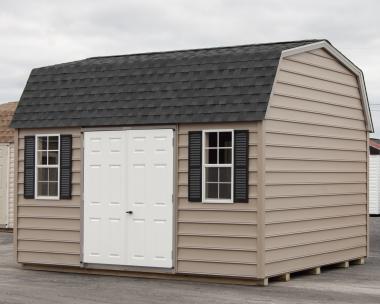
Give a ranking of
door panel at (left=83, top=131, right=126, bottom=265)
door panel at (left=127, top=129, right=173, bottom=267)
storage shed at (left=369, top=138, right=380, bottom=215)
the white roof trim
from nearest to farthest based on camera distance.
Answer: door panel at (left=127, top=129, right=173, bottom=267) → the white roof trim → door panel at (left=83, top=131, right=126, bottom=265) → storage shed at (left=369, top=138, right=380, bottom=215)

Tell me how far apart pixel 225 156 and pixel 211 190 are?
58cm

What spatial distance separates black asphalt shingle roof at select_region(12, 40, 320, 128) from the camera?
13.8 metres

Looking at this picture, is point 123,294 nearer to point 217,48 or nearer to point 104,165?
point 104,165

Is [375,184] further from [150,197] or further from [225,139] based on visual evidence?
[225,139]

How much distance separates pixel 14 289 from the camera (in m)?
13.3

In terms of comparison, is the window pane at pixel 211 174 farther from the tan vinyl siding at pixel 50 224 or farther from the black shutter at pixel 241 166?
the tan vinyl siding at pixel 50 224

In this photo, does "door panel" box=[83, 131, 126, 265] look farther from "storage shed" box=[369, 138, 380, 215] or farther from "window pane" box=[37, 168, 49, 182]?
"storage shed" box=[369, 138, 380, 215]

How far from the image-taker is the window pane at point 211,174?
45.8 feet

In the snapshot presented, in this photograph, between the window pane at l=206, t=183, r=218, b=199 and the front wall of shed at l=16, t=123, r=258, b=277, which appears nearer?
the front wall of shed at l=16, t=123, r=258, b=277

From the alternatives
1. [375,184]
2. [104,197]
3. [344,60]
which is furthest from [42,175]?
[375,184]

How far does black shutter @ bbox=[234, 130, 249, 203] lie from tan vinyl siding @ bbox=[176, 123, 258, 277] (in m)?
0.07

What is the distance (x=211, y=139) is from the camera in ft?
46.0

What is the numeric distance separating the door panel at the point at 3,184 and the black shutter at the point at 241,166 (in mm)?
12326

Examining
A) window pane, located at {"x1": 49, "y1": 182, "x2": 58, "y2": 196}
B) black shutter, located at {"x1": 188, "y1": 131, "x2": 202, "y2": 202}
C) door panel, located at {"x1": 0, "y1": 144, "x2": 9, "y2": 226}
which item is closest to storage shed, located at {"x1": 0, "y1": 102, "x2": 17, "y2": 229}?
door panel, located at {"x1": 0, "y1": 144, "x2": 9, "y2": 226}
